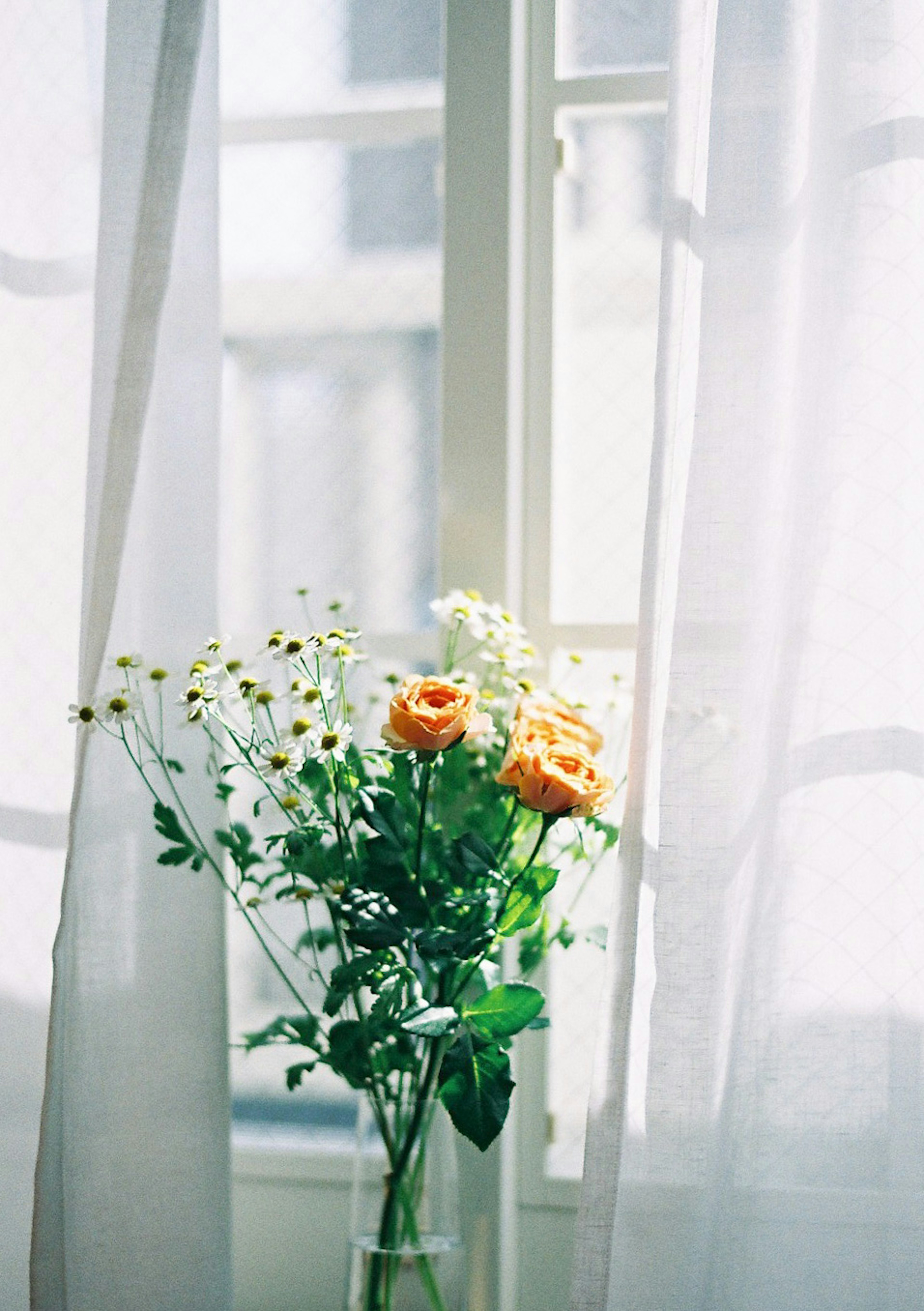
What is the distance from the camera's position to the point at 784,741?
100 cm

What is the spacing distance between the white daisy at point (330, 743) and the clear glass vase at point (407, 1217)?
1.00 feet

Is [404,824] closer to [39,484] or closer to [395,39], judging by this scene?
[39,484]

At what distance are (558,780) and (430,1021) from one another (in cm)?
21

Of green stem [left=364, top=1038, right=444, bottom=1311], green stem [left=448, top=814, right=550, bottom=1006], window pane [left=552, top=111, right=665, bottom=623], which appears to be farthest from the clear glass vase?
window pane [left=552, top=111, right=665, bottom=623]

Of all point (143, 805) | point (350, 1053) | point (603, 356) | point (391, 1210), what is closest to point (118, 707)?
point (143, 805)

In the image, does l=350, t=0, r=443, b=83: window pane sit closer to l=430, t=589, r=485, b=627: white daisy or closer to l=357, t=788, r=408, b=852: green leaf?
l=430, t=589, r=485, b=627: white daisy

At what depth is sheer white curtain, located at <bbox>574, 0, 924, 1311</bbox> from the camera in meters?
0.98

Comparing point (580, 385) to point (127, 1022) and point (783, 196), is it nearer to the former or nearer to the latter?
point (783, 196)

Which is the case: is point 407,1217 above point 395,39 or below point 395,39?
below

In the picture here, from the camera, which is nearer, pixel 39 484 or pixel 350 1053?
pixel 350 1053

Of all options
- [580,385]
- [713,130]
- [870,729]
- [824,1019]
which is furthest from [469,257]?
[824,1019]

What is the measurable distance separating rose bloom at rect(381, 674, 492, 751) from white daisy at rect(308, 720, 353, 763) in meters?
0.04

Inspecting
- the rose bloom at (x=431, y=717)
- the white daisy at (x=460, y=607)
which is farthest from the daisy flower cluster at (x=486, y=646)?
the rose bloom at (x=431, y=717)

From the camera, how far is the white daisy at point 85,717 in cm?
103
